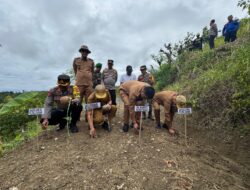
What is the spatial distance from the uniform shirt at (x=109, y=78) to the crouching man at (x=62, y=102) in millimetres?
1713

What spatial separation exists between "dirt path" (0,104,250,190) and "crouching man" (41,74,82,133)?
1.30 feet

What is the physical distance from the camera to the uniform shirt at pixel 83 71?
6562mm

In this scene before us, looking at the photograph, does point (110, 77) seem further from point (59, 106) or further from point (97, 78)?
point (59, 106)

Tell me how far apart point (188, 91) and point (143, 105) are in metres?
4.55

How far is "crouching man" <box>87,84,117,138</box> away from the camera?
19.1 ft

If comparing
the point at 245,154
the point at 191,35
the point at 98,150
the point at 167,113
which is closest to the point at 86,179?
the point at 98,150

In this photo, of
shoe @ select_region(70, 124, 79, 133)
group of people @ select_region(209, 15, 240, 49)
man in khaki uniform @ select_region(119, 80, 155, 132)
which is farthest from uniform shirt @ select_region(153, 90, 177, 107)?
group of people @ select_region(209, 15, 240, 49)

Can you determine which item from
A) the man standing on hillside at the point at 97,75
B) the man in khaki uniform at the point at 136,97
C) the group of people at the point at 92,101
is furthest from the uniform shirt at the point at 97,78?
the man in khaki uniform at the point at 136,97

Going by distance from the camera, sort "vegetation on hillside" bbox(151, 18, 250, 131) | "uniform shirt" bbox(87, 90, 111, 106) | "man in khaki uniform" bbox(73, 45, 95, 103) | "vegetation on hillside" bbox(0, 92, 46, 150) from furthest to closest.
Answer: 1. "vegetation on hillside" bbox(0, 92, 46, 150)
2. "vegetation on hillside" bbox(151, 18, 250, 131)
3. "man in khaki uniform" bbox(73, 45, 95, 103)
4. "uniform shirt" bbox(87, 90, 111, 106)

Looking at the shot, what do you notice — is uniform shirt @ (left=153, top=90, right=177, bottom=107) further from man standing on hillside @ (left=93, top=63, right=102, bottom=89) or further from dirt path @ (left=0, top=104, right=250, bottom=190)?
man standing on hillside @ (left=93, top=63, right=102, bottom=89)

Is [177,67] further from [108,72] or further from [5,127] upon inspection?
[5,127]

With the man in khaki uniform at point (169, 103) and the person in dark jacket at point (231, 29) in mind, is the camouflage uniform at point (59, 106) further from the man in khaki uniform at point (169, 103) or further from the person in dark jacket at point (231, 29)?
the person in dark jacket at point (231, 29)

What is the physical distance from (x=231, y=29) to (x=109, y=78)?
8.21 m

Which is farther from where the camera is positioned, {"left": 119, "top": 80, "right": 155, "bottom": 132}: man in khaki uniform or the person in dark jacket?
the person in dark jacket
